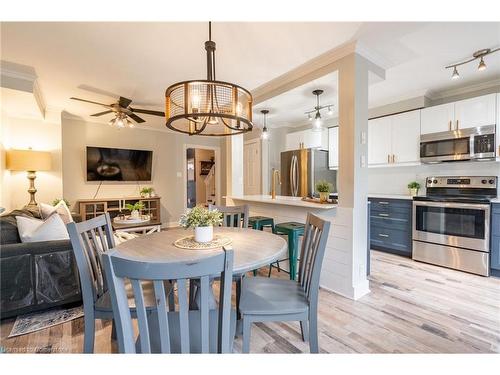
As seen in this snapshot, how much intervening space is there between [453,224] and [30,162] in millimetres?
6099

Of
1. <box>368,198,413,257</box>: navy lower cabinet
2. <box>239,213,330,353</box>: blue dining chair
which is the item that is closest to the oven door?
<box>368,198,413,257</box>: navy lower cabinet

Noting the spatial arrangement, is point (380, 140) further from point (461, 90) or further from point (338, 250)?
point (338, 250)

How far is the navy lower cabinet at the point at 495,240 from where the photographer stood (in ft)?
9.40

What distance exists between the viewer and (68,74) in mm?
3109

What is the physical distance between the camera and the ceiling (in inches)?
84.7

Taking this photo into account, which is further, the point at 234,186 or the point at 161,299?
the point at 234,186

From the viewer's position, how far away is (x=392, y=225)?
378cm

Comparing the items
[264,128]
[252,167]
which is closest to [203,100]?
[264,128]

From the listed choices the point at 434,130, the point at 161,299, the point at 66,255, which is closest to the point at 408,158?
the point at 434,130

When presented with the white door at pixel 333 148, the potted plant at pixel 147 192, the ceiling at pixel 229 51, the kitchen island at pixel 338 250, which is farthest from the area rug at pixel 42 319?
the white door at pixel 333 148

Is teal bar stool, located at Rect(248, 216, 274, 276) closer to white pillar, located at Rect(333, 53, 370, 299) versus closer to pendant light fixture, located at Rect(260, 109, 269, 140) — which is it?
white pillar, located at Rect(333, 53, 370, 299)
